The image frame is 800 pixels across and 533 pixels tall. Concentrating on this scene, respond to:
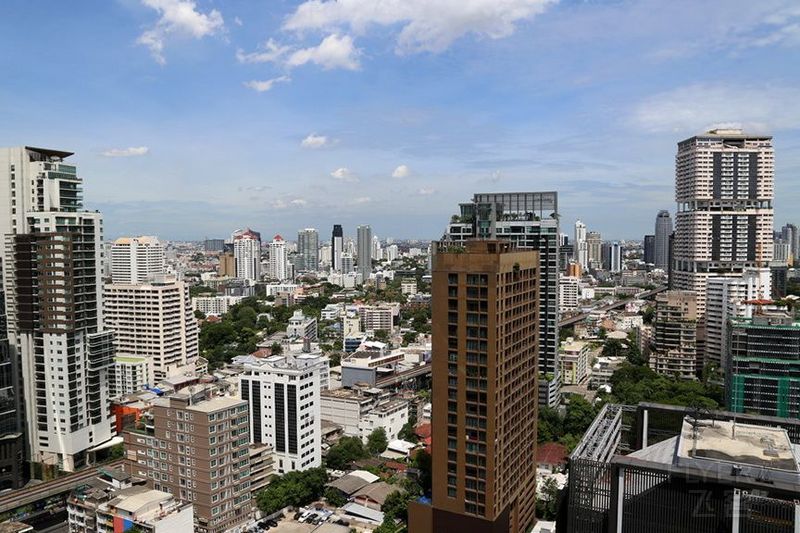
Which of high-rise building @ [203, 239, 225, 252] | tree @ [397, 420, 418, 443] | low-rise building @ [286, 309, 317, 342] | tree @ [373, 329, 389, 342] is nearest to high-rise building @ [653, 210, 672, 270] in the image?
tree @ [373, 329, 389, 342]

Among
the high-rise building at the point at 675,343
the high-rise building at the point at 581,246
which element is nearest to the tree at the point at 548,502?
the high-rise building at the point at 675,343

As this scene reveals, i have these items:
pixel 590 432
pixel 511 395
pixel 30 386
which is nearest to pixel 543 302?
pixel 511 395

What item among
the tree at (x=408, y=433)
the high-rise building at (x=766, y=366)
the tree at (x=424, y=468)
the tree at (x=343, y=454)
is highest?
the high-rise building at (x=766, y=366)

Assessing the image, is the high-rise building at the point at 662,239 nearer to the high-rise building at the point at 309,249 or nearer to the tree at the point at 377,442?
the high-rise building at the point at 309,249

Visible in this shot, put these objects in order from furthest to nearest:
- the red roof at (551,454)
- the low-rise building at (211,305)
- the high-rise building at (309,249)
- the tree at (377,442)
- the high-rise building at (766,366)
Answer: the high-rise building at (309,249)
the low-rise building at (211,305)
the tree at (377,442)
the high-rise building at (766,366)
the red roof at (551,454)

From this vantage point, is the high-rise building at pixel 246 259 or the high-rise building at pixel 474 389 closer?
the high-rise building at pixel 474 389

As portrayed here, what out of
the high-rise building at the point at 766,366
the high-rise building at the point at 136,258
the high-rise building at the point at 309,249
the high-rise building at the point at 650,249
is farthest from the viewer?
the high-rise building at the point at 309,249

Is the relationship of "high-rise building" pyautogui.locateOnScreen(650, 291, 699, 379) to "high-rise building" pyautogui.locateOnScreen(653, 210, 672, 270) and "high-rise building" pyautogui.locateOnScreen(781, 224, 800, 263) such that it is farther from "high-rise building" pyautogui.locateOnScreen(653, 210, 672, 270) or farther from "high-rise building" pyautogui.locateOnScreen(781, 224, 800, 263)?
"high-rise building" pyautogui.locateOnScreen(781, 224, 800, 263)

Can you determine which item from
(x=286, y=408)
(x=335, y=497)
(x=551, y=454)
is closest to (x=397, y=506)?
(x=335, y=497)
